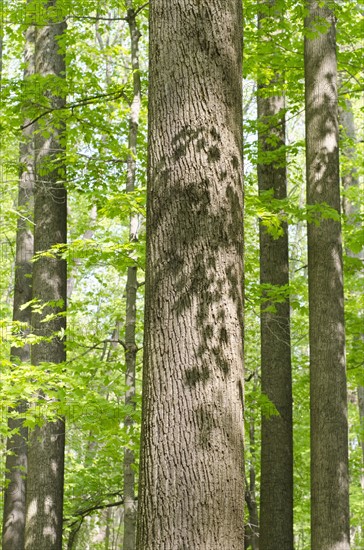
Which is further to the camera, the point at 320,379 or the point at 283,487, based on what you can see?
the point at 283,487

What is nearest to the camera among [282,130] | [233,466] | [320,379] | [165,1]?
[233,466]

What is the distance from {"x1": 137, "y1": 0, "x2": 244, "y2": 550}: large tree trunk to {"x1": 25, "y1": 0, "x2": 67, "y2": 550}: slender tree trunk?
4854mm

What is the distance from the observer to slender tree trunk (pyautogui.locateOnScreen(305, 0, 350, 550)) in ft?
25.2

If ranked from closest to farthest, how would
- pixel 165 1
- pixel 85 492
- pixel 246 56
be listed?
pixel 165 1, pixel 246 56, pixel 85 492

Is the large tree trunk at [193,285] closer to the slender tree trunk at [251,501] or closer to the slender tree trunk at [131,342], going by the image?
the slender tree trunk at [131,342]

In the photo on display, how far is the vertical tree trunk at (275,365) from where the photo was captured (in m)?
9.23

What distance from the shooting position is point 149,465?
280 centimetres

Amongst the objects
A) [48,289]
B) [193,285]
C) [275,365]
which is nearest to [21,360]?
[48,289]

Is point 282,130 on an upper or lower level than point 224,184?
upper

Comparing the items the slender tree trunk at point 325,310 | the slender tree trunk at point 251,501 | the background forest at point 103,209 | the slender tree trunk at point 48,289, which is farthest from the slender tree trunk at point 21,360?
the slender tree trunk at point 325,310

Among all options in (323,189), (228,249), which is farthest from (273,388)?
(228,249)

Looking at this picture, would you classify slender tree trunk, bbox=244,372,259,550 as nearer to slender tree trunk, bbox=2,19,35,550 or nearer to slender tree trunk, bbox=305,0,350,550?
slender tree trunk, bbox=2,19,35,550

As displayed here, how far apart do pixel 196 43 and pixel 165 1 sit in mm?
294

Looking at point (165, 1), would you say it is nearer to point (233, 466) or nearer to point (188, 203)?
point (188, 203)
